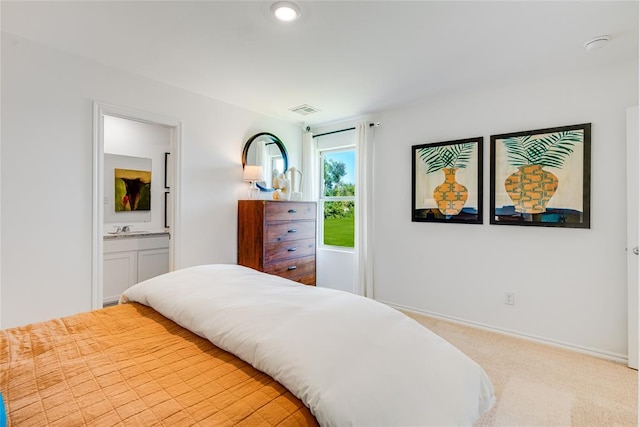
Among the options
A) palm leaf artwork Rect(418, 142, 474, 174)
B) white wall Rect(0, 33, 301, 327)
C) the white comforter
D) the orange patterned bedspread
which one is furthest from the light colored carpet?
white wall Rect(0, 33, 301, 327)

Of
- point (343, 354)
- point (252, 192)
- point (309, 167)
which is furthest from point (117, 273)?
point (343, 354)

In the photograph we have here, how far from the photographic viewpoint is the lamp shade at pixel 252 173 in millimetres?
3555

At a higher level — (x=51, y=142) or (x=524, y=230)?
(x=51, y=142)

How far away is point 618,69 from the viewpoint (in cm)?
245

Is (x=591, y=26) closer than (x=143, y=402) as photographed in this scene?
No

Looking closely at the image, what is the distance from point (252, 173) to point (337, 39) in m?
1.84

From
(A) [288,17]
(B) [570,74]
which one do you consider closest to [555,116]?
(B) [570,74]

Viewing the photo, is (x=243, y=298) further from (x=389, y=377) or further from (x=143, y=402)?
(x=389, y=377)

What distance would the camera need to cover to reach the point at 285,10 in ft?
5.98

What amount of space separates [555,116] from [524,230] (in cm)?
103

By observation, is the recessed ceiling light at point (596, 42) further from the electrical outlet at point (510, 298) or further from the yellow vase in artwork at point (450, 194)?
the electrical outlet at point (510, 298)

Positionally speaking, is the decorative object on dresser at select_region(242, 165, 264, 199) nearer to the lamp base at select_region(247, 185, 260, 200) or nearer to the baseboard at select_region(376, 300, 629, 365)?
the lamp base at select_region(247, 185, 260, 200)

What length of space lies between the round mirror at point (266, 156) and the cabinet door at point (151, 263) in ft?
5.31

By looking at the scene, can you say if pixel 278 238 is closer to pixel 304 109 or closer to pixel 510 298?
pixel 304 109
